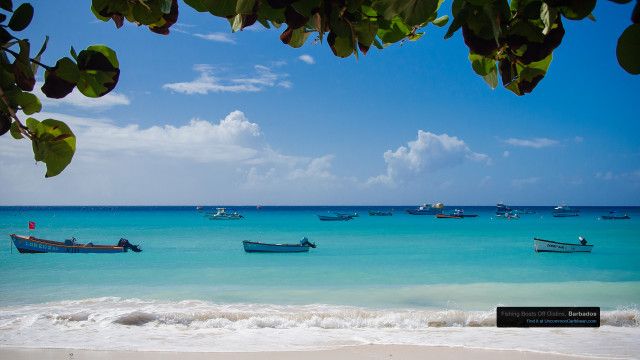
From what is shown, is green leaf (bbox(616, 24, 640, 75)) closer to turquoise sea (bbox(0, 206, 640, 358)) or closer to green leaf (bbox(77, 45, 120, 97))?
green leaf (bbox(77, 45, 120, 97))

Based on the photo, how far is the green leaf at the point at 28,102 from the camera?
1.74 feet

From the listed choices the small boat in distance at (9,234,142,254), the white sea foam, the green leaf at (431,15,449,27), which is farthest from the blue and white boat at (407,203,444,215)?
the green leaf at (431,15,449,27)

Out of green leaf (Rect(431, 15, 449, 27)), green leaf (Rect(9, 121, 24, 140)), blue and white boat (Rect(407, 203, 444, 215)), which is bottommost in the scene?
blue and white boat (Rect(407, 203, 444, 215))

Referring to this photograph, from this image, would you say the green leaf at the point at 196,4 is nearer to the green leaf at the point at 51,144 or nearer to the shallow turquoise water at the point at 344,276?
the green leaf at the point at 51,144

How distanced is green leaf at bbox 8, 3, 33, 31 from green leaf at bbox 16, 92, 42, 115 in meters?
0.09

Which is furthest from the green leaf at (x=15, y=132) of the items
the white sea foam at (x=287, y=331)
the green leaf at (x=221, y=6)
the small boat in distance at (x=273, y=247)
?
the small boat in distance at (x=273, y=247)

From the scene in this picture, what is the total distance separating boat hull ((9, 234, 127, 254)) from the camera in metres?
21.8

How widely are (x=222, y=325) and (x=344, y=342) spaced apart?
3.02 m

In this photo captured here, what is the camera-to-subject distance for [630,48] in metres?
0.37

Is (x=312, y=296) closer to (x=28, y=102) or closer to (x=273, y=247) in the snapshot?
(x=273, y=247)

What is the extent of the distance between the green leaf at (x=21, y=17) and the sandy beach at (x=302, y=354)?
6.54 metres

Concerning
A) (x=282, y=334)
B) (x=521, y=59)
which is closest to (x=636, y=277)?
(x=282, y=334)

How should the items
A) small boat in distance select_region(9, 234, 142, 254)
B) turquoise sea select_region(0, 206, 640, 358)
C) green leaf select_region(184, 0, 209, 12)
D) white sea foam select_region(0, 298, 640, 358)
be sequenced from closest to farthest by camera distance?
1. green leaf select_region(184, 0, 209, 12)
2. white sea foam select_region(0, 298, 640, 358)
3. turquoise sea select_region(0, 206, 640, 358)
4. small boat in distance select_region(9, 234, 142, 254)

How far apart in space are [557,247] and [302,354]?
21071 mm
